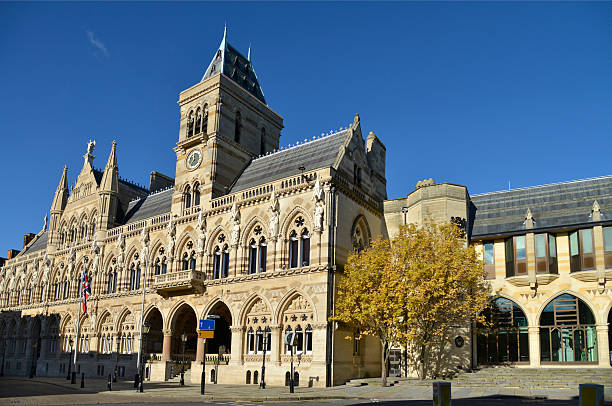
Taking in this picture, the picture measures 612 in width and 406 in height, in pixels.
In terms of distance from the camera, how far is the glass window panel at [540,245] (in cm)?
3809

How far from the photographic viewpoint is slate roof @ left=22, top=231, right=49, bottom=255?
71062 millimetres

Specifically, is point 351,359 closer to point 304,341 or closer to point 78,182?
point 304,341

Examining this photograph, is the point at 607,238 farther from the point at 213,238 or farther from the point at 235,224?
the point at 213,238

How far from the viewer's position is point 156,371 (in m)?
44.5

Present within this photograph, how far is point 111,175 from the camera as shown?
194 feet

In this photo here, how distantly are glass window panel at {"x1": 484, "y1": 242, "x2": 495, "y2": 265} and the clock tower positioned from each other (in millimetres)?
21612

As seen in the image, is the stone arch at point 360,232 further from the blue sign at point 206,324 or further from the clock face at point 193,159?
the clock face at point 193,159

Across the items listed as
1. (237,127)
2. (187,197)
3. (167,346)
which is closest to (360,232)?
(187,197)

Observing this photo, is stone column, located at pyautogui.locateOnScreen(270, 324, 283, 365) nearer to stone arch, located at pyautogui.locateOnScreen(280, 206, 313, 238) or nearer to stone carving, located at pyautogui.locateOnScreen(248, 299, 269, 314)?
stone carving, located at pyautogui.locateOnScreen(248, 299, 269, 314)

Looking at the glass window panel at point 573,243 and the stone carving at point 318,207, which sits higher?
the stone carving at point 318,207

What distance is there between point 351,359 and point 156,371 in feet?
55.6

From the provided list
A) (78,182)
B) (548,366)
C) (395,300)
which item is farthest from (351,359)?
(78,182)

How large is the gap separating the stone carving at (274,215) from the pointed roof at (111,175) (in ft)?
83.2

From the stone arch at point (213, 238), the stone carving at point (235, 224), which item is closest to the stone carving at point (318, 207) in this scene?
the stone carving at point (235, 224)
